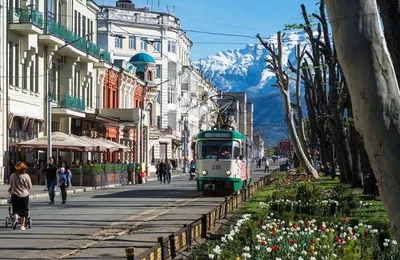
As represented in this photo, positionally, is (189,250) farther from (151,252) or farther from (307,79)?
(307,79)

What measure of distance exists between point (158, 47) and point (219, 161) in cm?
6521

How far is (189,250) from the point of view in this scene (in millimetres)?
12953

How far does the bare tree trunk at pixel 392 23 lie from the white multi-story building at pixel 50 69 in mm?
29511

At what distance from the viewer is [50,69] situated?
44250mm

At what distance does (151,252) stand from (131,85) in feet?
221

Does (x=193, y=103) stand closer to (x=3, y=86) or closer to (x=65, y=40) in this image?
(x=65, y=40)

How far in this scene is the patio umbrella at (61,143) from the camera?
42.8 meters

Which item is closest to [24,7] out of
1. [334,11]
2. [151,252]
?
[151,252]

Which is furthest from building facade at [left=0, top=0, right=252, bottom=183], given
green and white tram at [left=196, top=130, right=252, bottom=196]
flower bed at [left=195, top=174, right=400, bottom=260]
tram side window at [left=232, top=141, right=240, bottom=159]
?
flower bed at [left=195, top=174, right=400, bottom=260]

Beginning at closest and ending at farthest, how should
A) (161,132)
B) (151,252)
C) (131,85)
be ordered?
(151,252) → (131,85) → (161,132)

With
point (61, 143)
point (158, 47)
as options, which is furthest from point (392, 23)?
point (158, 47)

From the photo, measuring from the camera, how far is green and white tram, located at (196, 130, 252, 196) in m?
33.4

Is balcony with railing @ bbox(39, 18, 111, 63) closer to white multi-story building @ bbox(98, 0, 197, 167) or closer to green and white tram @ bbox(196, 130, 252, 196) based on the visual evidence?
green and white tram @ bbox(196, 130, 252, 196)

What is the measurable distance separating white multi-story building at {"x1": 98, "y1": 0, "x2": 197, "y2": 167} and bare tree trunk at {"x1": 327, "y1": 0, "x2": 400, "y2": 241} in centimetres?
8340
